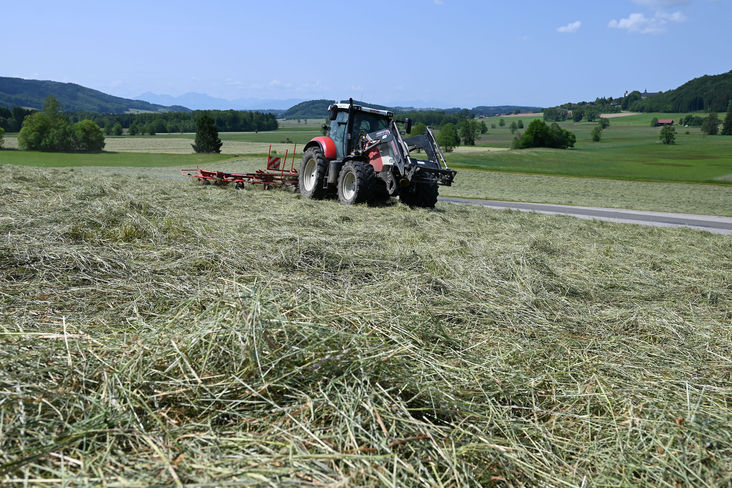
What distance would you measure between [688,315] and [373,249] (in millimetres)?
2986

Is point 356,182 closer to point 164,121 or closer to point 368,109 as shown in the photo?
point 368,109

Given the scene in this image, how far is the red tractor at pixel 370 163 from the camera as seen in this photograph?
10211mm

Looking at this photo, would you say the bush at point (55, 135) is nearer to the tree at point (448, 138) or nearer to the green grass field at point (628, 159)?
the green grass field at point (628, 159)

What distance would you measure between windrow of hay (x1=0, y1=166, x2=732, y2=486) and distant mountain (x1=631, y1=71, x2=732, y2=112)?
141 m

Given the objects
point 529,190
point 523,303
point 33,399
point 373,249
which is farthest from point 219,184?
point 529,190

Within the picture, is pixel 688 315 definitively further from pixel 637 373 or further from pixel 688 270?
pixel 688 270

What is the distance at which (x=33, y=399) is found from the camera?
5.74 feet

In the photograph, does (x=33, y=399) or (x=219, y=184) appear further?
(x=219, y=184)

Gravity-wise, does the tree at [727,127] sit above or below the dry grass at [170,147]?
above

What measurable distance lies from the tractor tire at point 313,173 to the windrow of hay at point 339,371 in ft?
23.7

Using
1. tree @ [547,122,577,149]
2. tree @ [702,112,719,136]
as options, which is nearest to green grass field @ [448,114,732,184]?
tree @ [702,112,719,136]

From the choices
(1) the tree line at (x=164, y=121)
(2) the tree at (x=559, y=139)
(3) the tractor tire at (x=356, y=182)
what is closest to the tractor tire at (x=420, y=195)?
(3) the tractor tire at (x=356, y=182)

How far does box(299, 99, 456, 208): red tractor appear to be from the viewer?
10.2 metres

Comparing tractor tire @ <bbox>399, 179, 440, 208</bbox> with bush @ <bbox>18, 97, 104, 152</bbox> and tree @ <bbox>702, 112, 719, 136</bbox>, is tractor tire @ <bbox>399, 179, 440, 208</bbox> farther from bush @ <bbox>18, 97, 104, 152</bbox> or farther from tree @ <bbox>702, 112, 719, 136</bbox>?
tree @ <bbox>702, 112, 719, 136</bbox>
